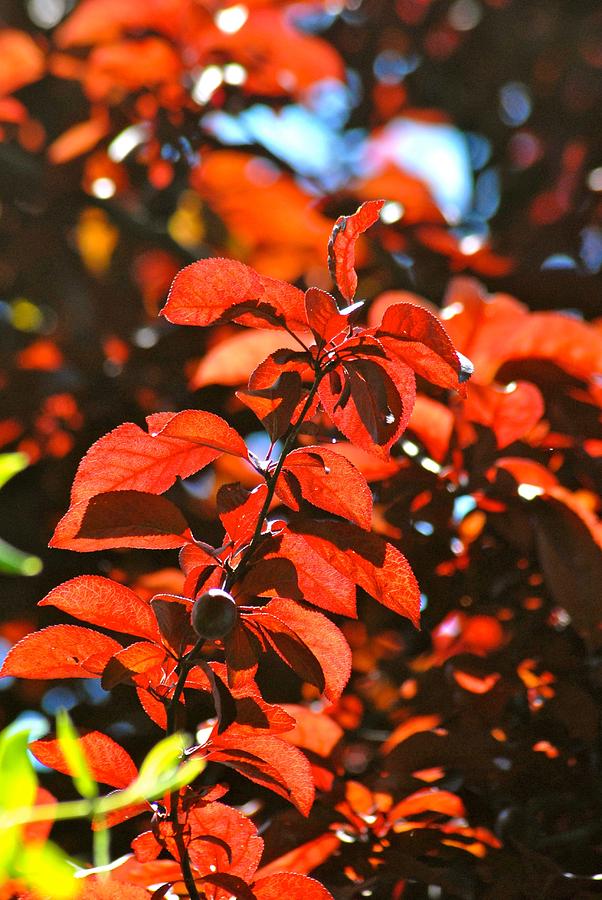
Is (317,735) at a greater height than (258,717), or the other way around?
(258,717)

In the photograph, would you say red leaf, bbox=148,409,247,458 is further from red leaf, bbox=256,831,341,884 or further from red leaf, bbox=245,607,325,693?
red leaf, bbox=256,831,341,884

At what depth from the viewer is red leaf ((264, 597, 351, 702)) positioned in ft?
2.17

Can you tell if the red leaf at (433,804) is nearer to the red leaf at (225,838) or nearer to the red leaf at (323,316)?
the red leaf at (225,838)

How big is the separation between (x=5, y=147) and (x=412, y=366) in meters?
1.43

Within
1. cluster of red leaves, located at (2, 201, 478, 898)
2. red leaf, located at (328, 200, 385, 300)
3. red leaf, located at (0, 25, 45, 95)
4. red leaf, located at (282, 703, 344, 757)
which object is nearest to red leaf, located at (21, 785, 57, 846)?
cluster of red leaves, located at (2, 201, 478, 898)

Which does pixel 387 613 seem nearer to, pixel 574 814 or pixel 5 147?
pixel 574 814

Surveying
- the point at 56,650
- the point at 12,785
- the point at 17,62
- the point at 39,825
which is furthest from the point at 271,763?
the point at 17,62

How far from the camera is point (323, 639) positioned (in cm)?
A: 67

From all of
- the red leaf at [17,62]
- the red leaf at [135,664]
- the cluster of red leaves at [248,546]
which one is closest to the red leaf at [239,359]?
the cluster of red leaves at [248,546]

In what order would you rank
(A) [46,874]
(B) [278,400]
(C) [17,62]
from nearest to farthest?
(A) [46,874]
(B) [278,400]
(C) [17,62]

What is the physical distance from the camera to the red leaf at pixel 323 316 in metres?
0.62

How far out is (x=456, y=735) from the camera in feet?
2.83

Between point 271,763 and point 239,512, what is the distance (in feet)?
0.55

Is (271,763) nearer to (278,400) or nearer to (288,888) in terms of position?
(288,888)
